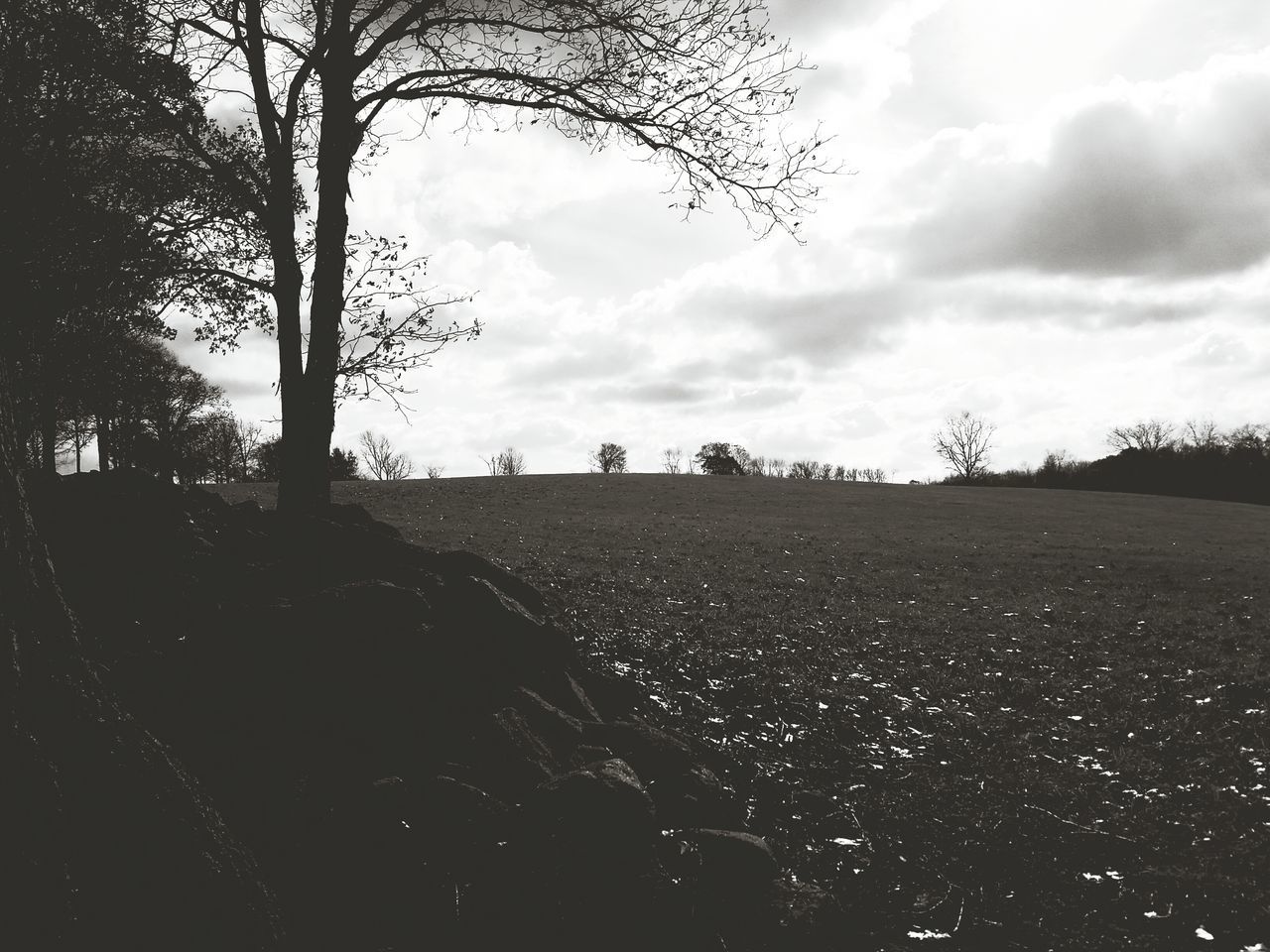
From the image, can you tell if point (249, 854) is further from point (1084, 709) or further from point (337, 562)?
point (1084, 709)

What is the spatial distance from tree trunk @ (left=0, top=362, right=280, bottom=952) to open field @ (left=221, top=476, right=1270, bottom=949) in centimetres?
337

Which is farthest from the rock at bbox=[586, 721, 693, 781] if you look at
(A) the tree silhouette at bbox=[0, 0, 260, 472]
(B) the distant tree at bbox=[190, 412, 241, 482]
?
(B) the distant tree at bbox=[190, 412, 241, 482]

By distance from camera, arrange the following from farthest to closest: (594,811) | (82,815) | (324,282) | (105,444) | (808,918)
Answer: (105,444), (324,282), (594,811), (808,918), (82,815)

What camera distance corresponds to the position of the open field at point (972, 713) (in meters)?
4.87

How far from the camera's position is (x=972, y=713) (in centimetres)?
873

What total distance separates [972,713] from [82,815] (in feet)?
28.2

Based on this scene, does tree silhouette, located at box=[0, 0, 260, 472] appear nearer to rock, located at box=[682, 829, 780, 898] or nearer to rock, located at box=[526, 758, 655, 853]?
rock, located at box=[526, 758, 655, 853]

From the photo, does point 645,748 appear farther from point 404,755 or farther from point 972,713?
point 972,713

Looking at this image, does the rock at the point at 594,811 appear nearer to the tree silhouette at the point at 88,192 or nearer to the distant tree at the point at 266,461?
the tree silhouette at the point at 88,192

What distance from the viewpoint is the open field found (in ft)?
16.0

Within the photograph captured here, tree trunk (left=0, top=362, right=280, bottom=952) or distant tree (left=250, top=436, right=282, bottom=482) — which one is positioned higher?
distant tree (left=250, top=436, right=282, bottom=482)

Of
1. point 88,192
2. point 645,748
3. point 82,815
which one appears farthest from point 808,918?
point 88,192

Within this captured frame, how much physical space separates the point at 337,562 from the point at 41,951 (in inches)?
198

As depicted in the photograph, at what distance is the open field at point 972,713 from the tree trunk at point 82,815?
133 inches
